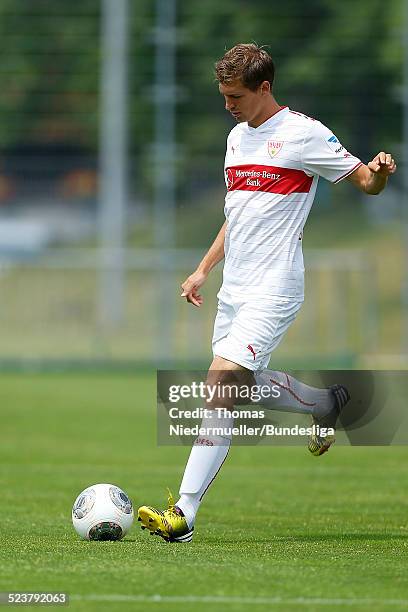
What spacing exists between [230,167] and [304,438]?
1.68m

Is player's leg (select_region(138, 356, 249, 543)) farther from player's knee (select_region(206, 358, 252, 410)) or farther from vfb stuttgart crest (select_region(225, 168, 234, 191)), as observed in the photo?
vfb stuttgart crest (select_region(225, 168, 234, 191))

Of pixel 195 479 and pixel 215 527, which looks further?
pixel 215 527

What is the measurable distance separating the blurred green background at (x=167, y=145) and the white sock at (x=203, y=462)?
21747 millimetres

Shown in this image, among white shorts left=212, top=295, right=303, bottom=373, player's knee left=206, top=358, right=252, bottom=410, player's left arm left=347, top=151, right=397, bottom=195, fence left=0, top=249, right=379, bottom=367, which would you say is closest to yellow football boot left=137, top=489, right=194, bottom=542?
player's knee left=206, top=358, right=252, bottom=410

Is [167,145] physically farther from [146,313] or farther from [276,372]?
[276,372]

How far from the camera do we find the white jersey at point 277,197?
7738mm

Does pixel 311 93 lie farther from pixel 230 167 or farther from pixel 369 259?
pixel 230 167

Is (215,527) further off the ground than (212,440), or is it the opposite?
(212,440)

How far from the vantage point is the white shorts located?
7.62 meters

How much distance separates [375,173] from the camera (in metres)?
7.52

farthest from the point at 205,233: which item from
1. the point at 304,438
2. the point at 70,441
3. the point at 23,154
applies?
the point at 304,438

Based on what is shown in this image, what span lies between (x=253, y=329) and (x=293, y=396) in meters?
0.67

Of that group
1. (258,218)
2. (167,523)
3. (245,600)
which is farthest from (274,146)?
(245,600)

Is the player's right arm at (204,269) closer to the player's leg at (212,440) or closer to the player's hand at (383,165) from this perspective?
the player's leg at (212,440)
